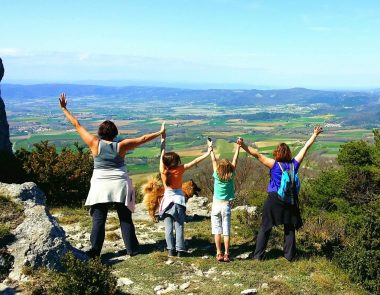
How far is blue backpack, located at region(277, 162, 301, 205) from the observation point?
271 inches

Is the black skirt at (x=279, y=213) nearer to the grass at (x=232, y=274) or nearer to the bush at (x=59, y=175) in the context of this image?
the grass at (x=232, y=274)

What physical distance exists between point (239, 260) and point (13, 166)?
936 centimetres

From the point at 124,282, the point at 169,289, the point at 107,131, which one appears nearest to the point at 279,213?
the point at 169,289

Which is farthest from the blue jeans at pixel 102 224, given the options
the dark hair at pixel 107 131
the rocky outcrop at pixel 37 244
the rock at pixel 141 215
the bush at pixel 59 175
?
the bush at pixel 59 175

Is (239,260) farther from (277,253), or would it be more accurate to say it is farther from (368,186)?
(368,186)

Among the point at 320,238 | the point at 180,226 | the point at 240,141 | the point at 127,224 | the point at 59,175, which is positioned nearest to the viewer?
the point at 240,141

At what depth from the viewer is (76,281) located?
17.7 ft

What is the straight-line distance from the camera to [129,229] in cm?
727

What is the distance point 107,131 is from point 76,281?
2439 mm

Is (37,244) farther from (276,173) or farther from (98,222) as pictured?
(276,173)

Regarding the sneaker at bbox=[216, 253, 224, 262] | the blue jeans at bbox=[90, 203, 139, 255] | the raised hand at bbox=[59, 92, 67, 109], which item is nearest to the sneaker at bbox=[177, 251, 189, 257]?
the sneaker at bbox=[216, 253, 224, 262]

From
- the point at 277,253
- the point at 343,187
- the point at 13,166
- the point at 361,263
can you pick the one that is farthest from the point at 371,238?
the point at 343,187

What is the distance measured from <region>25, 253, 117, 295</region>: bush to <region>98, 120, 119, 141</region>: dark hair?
2009mm

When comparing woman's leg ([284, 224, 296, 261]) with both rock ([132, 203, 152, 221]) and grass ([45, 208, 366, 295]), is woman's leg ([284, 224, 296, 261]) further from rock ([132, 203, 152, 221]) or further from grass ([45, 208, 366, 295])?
rock ([132, 203, 152, 221])
